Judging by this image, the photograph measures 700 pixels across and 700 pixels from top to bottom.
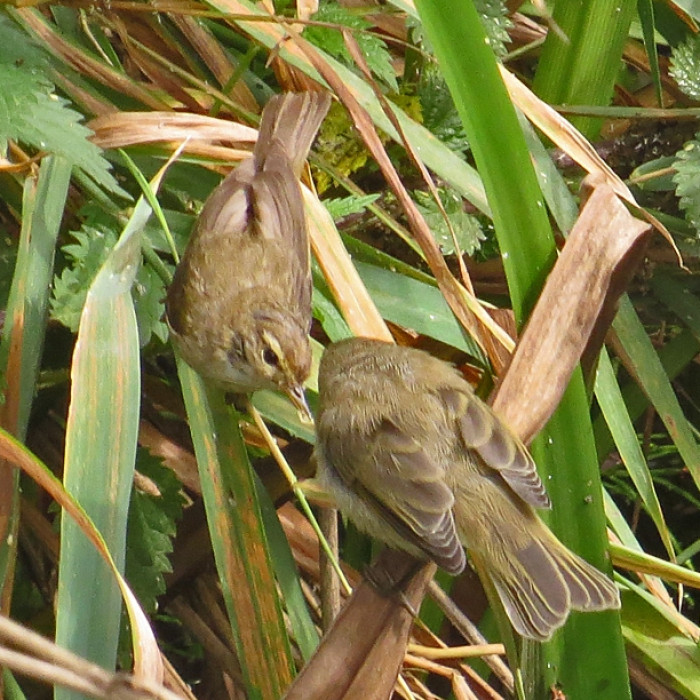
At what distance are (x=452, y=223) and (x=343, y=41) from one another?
1.73ft

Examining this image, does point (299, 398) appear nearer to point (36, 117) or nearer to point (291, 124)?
point (291, 124)

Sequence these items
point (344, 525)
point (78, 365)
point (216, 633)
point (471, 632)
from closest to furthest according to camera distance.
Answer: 1. point (78, 365)
2. point (471, 632)
3. point (216, 633)
4. point (344, 525)

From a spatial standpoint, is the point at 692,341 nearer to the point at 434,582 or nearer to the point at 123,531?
the point at 434,582

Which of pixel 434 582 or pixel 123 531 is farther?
pixel 434 582

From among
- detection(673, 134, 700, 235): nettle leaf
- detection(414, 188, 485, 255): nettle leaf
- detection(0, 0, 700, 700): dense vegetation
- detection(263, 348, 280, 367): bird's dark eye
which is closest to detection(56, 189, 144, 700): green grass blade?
detection(0, 0, 700, 700): dense vegetation

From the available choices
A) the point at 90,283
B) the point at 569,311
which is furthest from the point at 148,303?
the point at 569,311

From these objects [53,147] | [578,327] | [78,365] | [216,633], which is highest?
[53,147]

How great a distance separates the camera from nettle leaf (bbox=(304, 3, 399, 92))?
2.43 m

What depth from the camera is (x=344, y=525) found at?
2.67m

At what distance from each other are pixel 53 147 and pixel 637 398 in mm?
1779

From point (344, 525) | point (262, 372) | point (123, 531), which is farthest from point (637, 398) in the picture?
point (123, 531)

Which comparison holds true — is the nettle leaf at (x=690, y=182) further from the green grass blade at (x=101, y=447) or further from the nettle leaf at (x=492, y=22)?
the green grass blade at (x=101, y=447)

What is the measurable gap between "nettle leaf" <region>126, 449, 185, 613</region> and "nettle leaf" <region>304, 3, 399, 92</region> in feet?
3.59

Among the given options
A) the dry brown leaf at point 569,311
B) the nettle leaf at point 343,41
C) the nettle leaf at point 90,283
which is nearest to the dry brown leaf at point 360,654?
the dry brown leaf at point 569,311
